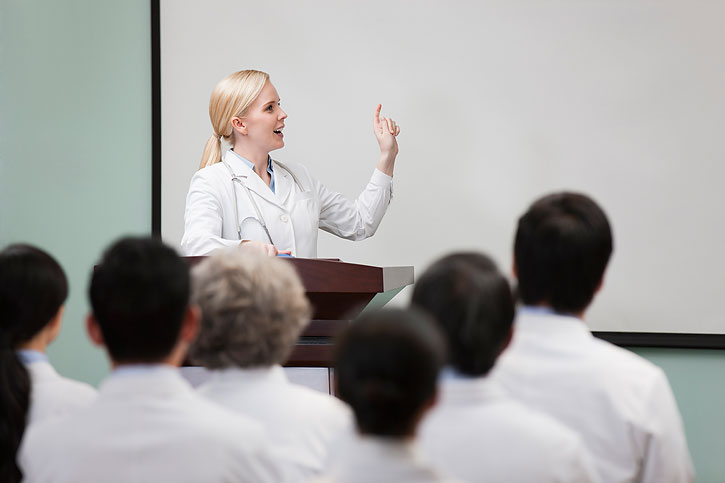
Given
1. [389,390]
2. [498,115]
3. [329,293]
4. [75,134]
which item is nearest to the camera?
[389,390]

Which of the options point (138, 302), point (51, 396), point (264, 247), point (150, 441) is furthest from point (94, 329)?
point (264, 247)

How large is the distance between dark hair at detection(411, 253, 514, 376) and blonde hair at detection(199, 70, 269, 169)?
192 centimetres

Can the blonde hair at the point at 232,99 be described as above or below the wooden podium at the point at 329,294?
above

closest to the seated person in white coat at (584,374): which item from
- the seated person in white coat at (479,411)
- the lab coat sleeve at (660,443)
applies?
the lab coat sleeve at (660,443)

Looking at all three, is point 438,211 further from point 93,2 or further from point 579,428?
point 579,428

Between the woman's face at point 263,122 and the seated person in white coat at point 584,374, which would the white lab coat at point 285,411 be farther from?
the woman's face at point 263,122

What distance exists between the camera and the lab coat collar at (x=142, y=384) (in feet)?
3.44

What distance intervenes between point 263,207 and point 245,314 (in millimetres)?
1614

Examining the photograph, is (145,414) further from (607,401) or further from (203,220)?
(203,220)

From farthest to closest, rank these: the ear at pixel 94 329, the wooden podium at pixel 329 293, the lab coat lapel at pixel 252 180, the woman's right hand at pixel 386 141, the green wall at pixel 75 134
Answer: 1. the green wall at pixel 75 134
2. the woman's right hand at pixel 386 141
3. the lab coat lapel at pixel 252 180
4. the wooden podium at pixel 329 293
5. the ear at pixel 94 329

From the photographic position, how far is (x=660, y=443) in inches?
48.8

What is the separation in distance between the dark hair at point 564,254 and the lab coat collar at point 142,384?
1.98ft

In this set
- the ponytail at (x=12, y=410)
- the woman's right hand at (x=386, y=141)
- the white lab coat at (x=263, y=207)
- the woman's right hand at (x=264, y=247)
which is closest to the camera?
the ponytail at (x=12, y=410)

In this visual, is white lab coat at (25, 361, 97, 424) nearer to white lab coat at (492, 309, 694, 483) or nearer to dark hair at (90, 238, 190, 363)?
dark hair at (90, 238, 190, 363)
